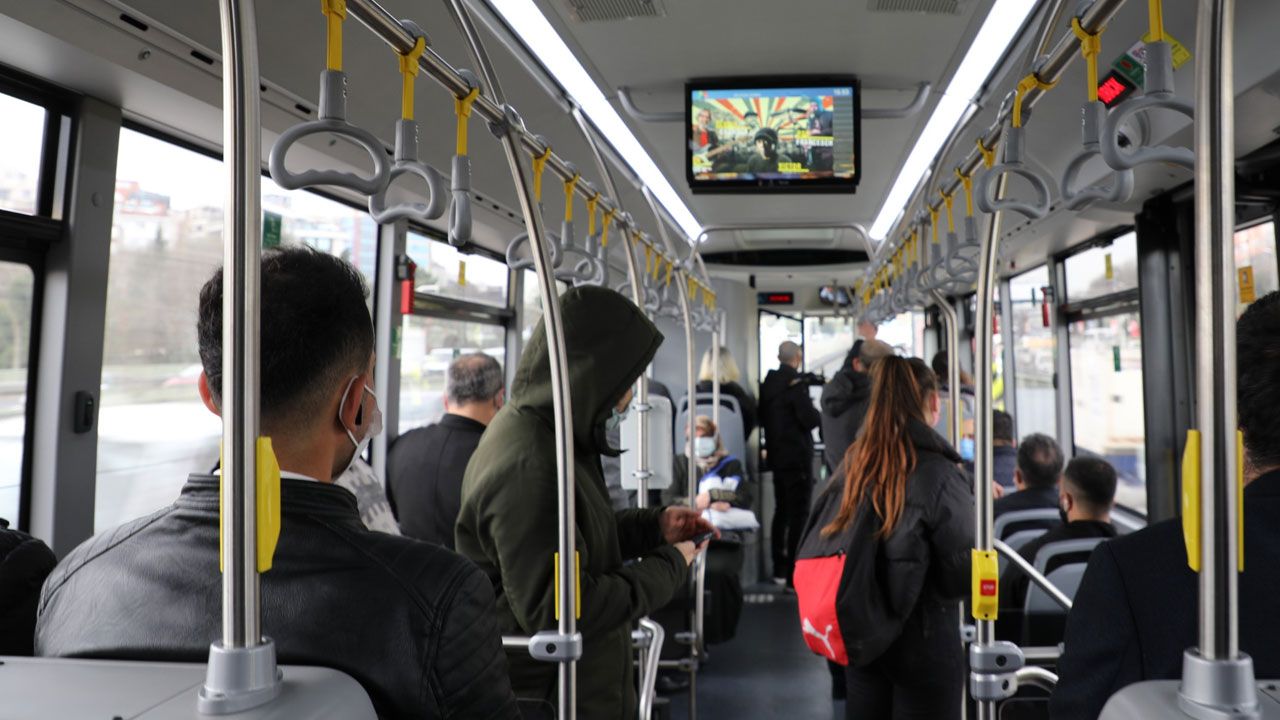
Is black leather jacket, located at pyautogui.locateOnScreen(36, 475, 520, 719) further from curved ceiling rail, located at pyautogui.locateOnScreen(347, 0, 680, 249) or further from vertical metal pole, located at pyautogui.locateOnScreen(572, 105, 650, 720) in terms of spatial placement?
vertical metal pole, located at pyautogui.locateOnScreen(572, 105, 650, 720)

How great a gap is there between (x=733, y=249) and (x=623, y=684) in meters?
7.26

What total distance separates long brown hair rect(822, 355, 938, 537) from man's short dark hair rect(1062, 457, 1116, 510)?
901 mm

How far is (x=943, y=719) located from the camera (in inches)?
99.9

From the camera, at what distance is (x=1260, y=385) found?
1.14 meters

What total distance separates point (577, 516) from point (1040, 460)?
277 centimetres

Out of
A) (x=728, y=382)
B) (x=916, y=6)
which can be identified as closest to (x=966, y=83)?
(x=916, y=6)

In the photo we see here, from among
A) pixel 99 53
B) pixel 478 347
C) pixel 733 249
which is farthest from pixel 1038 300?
pixel 99 53

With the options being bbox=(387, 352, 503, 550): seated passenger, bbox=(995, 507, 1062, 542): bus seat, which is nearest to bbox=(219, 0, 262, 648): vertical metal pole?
bbox=(387, 352, 503, 550): seated passenger

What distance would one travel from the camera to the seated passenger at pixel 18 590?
1191 millimetres

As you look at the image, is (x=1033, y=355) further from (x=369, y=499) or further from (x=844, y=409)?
(x=369, y=499)

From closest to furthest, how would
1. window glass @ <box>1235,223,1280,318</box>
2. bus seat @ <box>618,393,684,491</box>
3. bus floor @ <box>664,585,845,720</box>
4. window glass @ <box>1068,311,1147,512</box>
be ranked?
window glass @ <box>1235,223,1280,318</box>, bus seat @ <box>618,393,684,491</box>, bus floor @ <box>664,585,845,720</box>, window glass @ <box>1068,311,1147,512</box>

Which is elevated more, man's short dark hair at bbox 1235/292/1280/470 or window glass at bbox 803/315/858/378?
window glass at bbox 803/315/858/378

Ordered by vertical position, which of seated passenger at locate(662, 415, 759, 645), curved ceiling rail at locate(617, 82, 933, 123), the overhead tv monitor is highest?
curved ceiling rail at locate(617, 82, 933, 123)

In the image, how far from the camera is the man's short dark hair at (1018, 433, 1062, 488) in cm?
391
